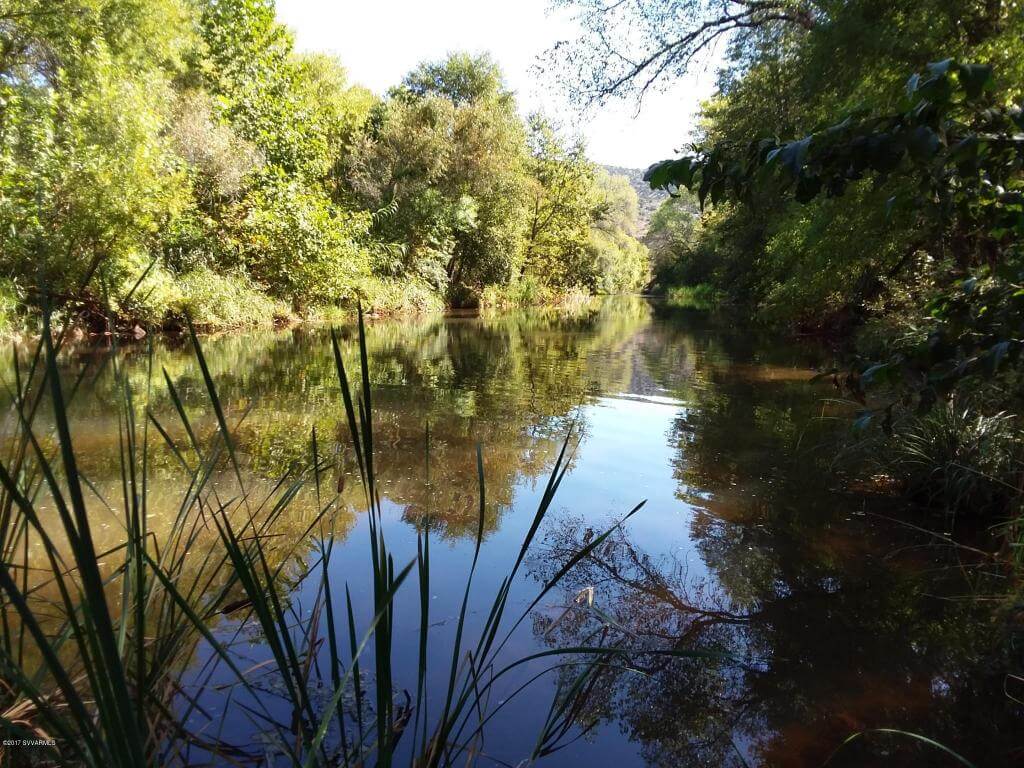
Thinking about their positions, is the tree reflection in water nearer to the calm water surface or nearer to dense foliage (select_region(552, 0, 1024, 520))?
the calm water surface

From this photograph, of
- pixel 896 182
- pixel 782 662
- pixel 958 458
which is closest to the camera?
pixel 782 662

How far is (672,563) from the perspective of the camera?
3.19 m

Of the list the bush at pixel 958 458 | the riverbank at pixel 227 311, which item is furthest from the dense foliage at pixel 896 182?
the riverbank at pixel 227 311

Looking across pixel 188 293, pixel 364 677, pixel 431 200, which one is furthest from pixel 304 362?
pixel 431 200

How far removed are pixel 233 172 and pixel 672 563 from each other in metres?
14.2

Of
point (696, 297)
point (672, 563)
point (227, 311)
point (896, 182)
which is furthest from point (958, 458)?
point (696, 297)

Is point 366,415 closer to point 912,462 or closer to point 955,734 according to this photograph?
point 955,734

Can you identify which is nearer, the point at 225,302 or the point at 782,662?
the point at 782,662

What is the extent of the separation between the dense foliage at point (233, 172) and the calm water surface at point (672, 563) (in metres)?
1.58

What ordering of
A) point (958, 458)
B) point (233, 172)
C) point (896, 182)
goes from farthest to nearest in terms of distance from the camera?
point (233, 172) → point (896, 182) → point (958, 458)

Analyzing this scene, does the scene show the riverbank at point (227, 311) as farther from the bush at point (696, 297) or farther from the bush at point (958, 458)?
the bush at point (696, 297)

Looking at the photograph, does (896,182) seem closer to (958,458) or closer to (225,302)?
(958,458)

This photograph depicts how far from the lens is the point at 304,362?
9.25 meters

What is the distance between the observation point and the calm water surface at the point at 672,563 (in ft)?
6.59
